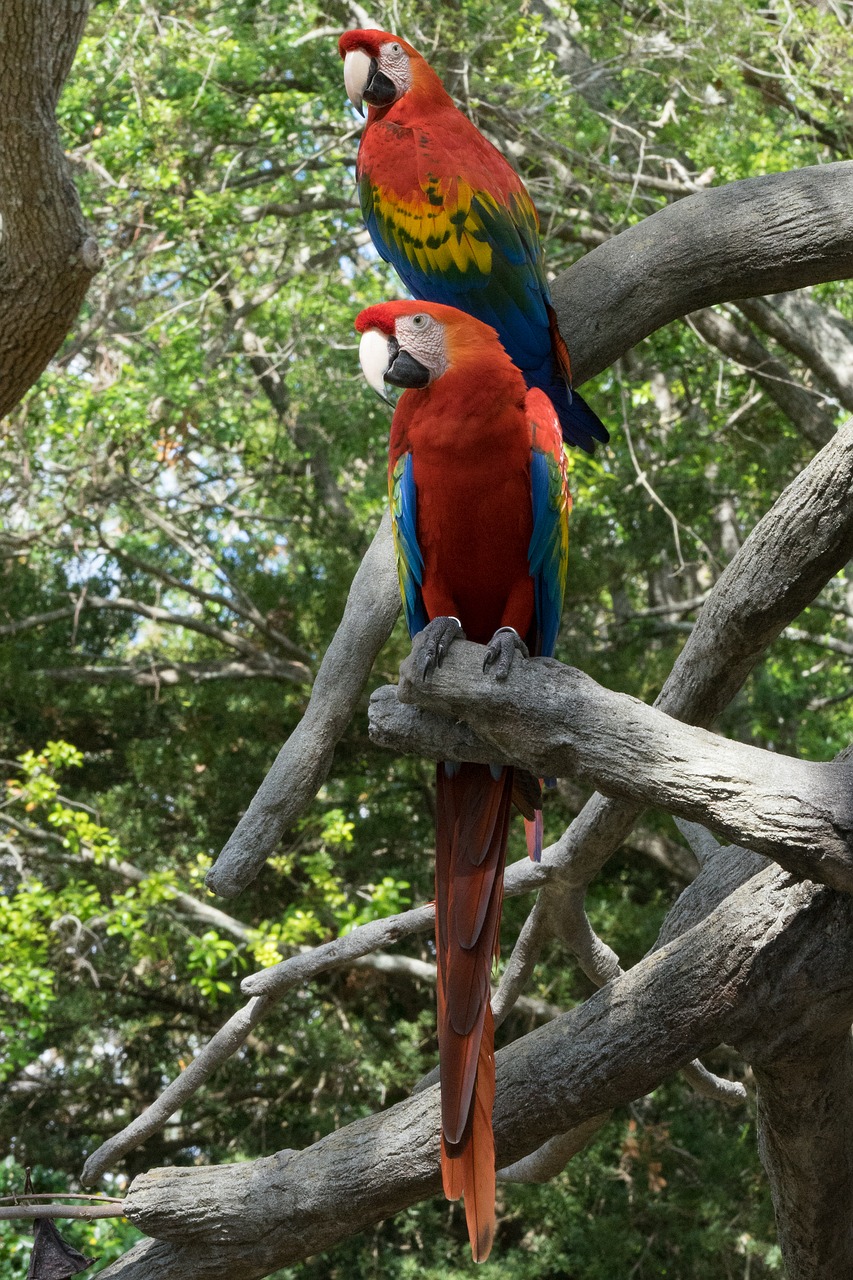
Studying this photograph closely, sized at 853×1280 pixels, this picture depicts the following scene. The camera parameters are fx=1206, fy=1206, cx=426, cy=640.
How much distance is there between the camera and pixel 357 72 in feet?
7.04

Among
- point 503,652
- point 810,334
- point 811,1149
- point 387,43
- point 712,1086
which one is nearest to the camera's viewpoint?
point 503,652

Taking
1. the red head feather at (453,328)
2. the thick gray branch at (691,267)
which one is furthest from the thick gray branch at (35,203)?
the red head feather at (453,328)

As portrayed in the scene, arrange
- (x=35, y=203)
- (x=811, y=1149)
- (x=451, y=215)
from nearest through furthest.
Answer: (x=811, y=1149) → (x=451, y=215) → (x=35, y=203)

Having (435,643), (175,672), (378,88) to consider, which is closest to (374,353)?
(435,643)

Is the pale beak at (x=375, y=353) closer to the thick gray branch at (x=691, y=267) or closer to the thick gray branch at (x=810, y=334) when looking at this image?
the thick gray branch at (x=691, y=267)

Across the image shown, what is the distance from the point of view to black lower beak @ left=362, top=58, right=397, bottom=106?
84.6 inches

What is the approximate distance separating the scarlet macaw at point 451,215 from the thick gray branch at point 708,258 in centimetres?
10

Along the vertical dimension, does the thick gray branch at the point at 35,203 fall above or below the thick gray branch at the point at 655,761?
above

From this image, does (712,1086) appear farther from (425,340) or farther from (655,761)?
(425,340)

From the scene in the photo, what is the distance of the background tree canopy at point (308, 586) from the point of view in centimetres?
428

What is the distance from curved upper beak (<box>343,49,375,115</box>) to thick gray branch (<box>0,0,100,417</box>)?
2.28 ft

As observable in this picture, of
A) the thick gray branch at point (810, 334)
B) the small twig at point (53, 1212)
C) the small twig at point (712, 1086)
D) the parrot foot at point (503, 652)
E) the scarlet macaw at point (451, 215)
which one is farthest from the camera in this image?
the thick gray branch at point (810, 334)

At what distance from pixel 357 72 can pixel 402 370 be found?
0.97 m

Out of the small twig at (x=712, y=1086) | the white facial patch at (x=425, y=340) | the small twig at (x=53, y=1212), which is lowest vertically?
the small twig at (x=712, y=1086)
